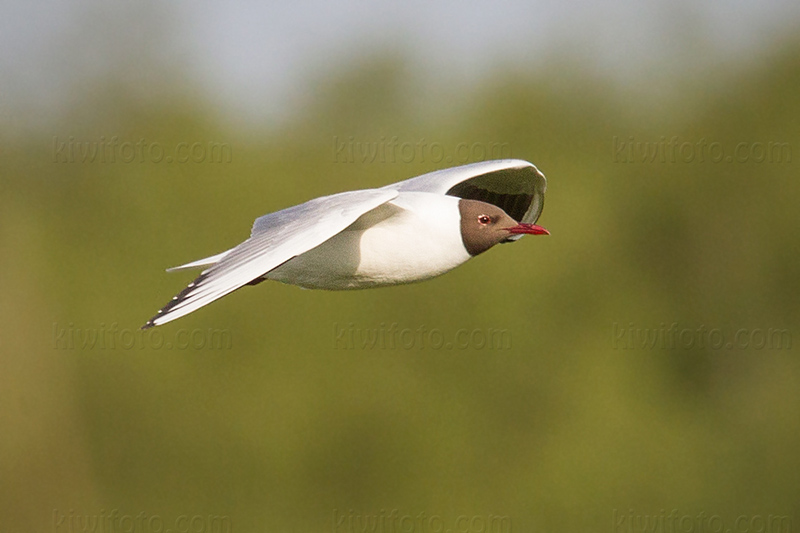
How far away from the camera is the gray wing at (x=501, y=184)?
7492mm

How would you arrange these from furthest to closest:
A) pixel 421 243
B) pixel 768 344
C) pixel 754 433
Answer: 1. pixel 768 344
2. pixel 754 433
3. pixel 421 243

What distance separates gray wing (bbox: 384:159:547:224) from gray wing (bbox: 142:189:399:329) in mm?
1356

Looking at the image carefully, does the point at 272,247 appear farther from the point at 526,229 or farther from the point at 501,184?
the point at 501,184

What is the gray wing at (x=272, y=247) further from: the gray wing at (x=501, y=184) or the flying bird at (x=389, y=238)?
the gray wing at (x=501, y=184)

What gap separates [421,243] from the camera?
6.41 metres

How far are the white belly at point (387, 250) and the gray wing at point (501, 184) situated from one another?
966 millimetres

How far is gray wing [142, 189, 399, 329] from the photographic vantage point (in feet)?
17.4

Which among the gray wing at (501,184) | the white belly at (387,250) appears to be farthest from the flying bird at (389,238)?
the gray wing at (501,184)

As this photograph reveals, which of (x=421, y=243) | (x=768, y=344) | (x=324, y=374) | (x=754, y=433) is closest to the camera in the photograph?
(x=421, y=243)

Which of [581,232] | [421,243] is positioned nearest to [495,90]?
[581,232]

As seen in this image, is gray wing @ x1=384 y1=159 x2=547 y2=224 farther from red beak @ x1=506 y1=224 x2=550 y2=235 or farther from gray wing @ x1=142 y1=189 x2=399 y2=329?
gray wing @ x1=142 y1=189 x2=399 y2=329

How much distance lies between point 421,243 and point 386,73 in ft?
51.1

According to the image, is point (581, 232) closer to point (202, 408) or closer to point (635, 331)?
point (635, 331)

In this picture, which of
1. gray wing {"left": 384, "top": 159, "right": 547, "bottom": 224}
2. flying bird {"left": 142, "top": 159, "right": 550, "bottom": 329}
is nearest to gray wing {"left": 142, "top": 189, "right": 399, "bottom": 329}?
flying bird {"left": 142, "top": 159, "right": 550, "bottom": 329}
